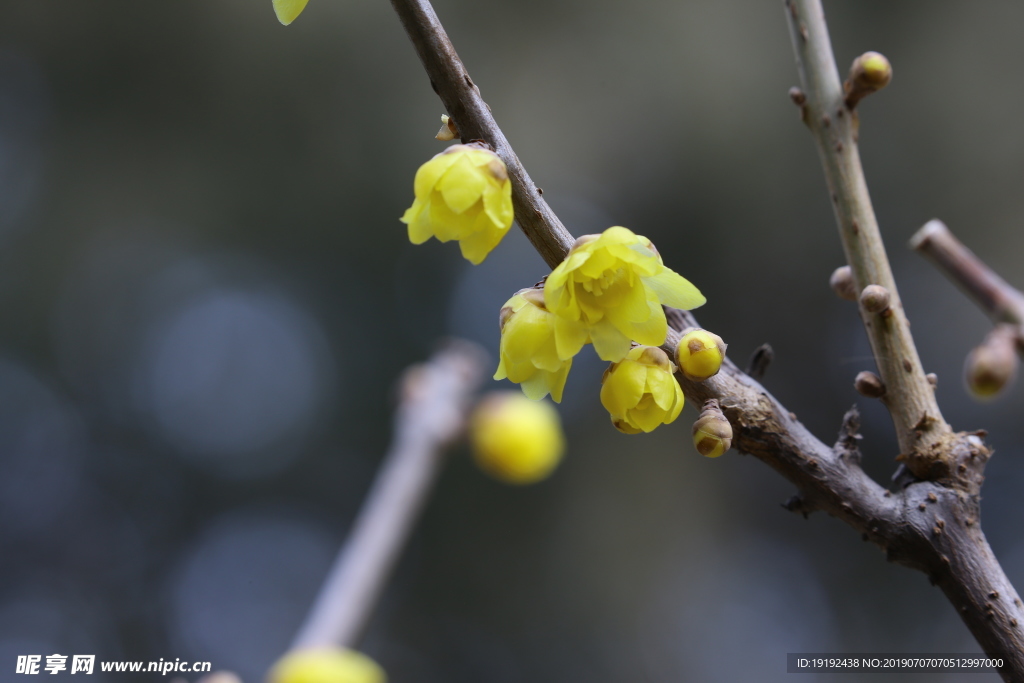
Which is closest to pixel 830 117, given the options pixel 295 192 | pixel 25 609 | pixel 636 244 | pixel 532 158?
pixel 636 244

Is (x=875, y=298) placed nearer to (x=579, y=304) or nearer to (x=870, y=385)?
(x=870, y=385)

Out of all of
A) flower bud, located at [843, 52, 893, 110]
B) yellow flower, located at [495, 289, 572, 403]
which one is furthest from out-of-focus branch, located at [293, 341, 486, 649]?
flower bud, located at [843, 52, 893, 110]

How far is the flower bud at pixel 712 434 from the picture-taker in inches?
15.5

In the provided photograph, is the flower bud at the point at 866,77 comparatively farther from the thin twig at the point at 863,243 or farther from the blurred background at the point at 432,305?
the blurred background at the point at 432,305

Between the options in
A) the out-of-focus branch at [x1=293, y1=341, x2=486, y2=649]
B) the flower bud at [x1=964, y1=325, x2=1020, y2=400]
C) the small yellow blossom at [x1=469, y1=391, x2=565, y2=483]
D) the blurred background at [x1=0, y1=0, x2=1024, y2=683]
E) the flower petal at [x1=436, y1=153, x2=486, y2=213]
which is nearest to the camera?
the flower bud at [x1=964, y1=325, x2=1020, y2=400]

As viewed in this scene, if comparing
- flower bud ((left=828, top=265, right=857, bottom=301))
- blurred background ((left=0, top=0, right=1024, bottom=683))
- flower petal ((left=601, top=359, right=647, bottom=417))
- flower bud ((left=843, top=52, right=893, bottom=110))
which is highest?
blurred background ((left=0, top=0, right=1024, bottom=683))

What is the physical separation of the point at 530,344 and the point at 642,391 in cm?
8

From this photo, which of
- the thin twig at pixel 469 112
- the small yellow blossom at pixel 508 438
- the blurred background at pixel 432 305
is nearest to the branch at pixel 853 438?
the thin twig at pixel 469 112

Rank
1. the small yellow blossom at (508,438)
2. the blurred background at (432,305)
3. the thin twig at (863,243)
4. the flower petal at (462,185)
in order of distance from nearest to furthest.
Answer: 1. the flower petal at (462,185)
2. the thin twig at (863,243)
3. the small yellow blossom at (508,438)
4. the blurred background at (432,305)

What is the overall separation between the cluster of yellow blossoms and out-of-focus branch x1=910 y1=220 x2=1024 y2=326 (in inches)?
5.9

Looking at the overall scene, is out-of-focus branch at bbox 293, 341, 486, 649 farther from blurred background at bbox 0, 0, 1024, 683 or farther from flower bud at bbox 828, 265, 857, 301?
blurred background at bbox 0, 0, 1024, 683

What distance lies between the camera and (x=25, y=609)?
4.20 meters

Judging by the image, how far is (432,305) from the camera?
13.3 ft

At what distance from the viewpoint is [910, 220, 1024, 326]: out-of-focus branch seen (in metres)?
0.25
